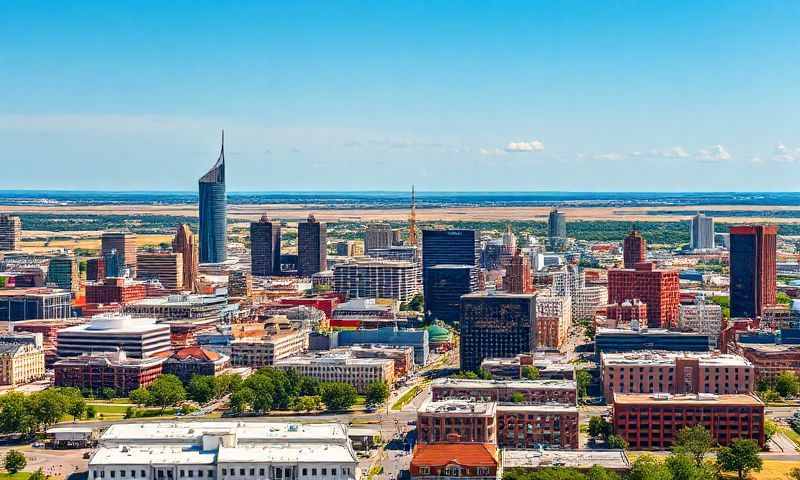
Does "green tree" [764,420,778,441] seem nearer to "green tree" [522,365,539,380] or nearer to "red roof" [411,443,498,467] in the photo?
"green tree" [522,365,539,380]

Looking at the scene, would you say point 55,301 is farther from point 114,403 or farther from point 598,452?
point 598,452

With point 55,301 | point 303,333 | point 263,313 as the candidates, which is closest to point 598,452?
point 303,333

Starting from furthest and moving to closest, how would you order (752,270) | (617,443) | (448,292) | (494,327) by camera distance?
(448,292)
(752,270)
(494,327)
(617,443)

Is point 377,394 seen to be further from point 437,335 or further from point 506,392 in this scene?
point 437,335

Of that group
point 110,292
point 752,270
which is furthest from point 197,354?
point 752,270

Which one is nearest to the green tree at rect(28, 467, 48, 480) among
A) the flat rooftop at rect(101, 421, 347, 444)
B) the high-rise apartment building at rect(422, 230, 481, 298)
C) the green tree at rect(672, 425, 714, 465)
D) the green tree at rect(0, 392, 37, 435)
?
the flat rooftop at rect(101, 421, 347, 444)

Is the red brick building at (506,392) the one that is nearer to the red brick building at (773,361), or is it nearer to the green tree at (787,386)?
the green tree at (787,386)

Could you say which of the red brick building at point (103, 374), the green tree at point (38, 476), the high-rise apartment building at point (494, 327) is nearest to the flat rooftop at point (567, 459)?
the green tree at point (38, 476)
